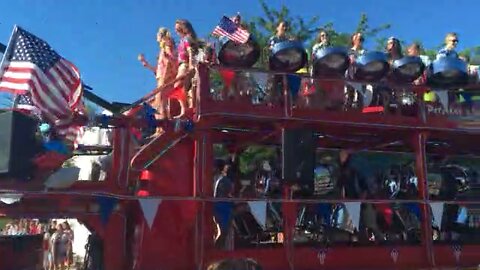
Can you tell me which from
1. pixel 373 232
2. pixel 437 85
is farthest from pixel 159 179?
pixel 437 85

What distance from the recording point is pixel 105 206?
7328 mm

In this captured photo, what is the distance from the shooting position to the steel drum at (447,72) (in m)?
9.59

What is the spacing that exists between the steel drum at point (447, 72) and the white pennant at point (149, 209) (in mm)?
4825

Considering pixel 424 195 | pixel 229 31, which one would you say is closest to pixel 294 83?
pixel 229 31

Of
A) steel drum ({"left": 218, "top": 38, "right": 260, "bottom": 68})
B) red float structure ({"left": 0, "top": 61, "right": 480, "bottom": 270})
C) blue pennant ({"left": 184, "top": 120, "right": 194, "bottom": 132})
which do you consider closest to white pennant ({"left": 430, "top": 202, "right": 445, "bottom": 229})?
red float structure ({"left": 0, "top": 61, "right": 480, "bottom": 270})

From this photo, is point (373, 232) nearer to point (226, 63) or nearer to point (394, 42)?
point (394, 42)

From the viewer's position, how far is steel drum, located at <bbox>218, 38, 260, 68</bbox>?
329 inches

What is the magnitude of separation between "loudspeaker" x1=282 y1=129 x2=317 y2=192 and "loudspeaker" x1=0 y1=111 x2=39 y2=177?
3.21 metres

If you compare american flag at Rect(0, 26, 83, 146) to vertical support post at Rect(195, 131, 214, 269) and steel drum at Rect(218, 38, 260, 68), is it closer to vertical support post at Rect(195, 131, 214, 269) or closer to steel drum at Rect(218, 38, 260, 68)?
vertical support post at Rect(195, 131, 214, 269)

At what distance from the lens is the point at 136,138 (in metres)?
8.12

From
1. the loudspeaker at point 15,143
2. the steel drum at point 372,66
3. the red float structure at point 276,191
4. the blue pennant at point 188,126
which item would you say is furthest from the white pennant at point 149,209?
the steel drum at point 372,66

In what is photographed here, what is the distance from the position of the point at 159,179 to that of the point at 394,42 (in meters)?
4.43

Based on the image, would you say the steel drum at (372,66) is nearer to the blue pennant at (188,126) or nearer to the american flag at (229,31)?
the american flag at (229,31)

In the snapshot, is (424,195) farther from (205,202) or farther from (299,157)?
(205,202)
